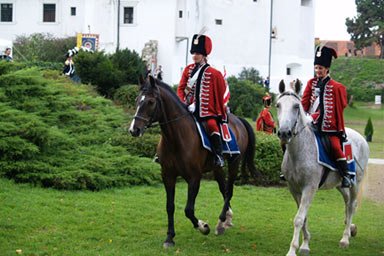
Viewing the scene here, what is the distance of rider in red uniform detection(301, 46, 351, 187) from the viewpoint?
812cm

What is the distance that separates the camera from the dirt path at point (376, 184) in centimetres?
1344

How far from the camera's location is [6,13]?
46281mm

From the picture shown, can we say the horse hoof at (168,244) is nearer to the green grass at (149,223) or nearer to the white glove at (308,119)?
the green grass at (149,223)

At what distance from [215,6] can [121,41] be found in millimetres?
13749

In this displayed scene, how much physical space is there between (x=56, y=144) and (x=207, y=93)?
582 centimetres

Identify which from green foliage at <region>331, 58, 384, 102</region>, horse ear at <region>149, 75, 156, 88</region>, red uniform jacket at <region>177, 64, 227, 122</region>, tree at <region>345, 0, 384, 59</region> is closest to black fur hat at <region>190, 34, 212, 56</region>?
red uniform jacket at <region>177, 64, 227, 122</region>

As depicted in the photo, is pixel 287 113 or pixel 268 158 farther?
pixel 268 158

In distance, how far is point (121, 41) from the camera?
42.9m

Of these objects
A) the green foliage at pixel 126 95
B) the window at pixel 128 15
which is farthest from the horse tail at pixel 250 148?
the window at pixel 128 15

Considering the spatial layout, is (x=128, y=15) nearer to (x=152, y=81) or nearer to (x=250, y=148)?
(x=250, y=148)

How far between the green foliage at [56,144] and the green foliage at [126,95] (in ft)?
33.9

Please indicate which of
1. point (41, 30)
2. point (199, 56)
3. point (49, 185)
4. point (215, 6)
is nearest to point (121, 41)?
point (41, 30)

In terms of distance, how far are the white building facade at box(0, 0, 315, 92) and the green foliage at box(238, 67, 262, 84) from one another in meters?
0.73

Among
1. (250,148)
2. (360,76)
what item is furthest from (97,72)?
(360,76)
